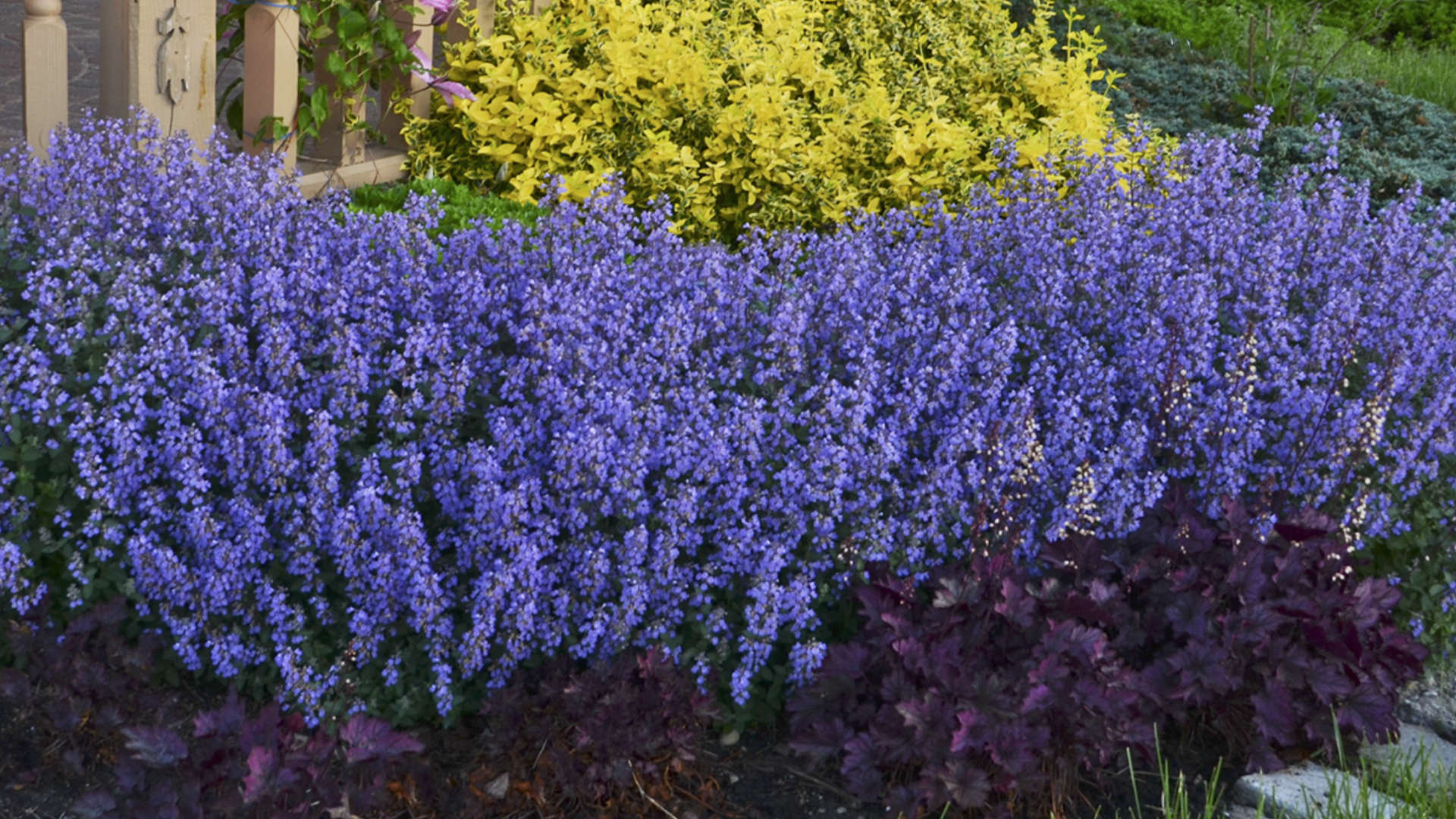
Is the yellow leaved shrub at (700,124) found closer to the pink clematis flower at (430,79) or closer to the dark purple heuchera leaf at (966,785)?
the pink clematis flower at (430,79)

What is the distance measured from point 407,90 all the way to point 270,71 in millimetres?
878

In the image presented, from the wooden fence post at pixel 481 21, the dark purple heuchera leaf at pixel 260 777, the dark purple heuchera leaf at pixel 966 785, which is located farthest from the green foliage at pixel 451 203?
the dark purple heuchera leaf at pixel 966 785

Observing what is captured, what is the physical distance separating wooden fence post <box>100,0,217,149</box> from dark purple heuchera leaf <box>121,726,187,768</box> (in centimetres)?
195

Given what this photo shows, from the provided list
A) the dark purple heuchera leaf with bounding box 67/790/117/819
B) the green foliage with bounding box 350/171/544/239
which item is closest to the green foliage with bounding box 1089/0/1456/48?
the green foliage with bounding box 350/171/544/239

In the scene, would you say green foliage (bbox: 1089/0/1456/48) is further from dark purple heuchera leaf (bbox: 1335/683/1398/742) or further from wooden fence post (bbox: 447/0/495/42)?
dark purple heuchera leaf (bbox: 1335/683/1398/742)

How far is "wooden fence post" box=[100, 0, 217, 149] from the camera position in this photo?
399 centimetres

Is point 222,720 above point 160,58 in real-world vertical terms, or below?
below

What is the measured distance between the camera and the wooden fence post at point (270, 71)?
14.5ft

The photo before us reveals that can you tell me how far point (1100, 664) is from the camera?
9.68ft

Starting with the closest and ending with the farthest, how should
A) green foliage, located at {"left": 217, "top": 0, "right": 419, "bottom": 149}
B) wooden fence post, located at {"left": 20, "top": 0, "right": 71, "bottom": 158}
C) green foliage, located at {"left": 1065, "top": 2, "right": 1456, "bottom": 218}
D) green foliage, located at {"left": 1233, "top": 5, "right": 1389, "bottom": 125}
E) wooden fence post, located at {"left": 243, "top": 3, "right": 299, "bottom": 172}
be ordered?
wooden fence post, located at {"left": 20, "top": 0, "right": 71, "bottom": 158} → wooden fence post, located at {"left": 243, "top": 3, "right": 299, "bottom": 172} → green foliage, located at {"left": 217, "top": 0, "right": 419, "bottom": 149} → green foliage, located at {"left": 1065, "top": 2, "right": 1456, "bottom": 218} → green foliage, located at {"left": 1233, "top": 5, "right": 1389, "bottom": 125}

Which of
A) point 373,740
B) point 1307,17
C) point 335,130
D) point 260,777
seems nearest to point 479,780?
point 373,740

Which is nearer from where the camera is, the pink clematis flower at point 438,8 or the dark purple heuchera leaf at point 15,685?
the dark purple heuchera leaf at point 15,685

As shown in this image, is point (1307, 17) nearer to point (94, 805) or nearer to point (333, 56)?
point (333, 56)

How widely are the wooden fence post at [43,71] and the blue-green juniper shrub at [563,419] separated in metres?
0.48
